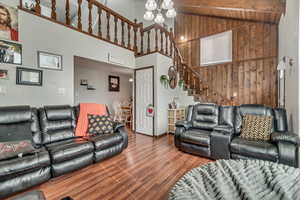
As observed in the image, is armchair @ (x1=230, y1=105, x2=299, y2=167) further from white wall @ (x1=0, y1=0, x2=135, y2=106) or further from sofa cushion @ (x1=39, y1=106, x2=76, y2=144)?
white wall @ (x1=0, y1=0, x2=135, y2=106)

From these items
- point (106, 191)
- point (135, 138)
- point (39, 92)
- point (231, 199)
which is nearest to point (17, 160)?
point (106, 191)

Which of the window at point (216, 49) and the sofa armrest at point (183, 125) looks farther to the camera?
the window at point (216, 49)

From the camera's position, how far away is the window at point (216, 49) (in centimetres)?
534

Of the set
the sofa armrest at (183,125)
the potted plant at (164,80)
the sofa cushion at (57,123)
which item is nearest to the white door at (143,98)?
the potted plant at (164,80)

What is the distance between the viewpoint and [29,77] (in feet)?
8.50

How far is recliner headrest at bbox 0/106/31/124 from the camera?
204cm

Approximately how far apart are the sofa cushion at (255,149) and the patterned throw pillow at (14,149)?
9.96ft

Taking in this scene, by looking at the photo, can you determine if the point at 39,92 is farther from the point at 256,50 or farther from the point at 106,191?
the point at 256,50

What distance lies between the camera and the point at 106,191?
5.91 feet

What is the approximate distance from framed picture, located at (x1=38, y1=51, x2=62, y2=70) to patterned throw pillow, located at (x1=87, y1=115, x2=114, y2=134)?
48.5 inches

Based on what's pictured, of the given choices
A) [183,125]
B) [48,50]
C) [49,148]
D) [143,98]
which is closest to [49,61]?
[48,50]

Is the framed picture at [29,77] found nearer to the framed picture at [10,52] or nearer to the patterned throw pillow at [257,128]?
the framed picture at [10,52]

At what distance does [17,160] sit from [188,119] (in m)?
3.07

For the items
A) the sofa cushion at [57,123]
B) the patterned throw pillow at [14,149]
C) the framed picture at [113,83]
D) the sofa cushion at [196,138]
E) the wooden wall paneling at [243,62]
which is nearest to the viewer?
the patterned throw pillow at [14,149]
